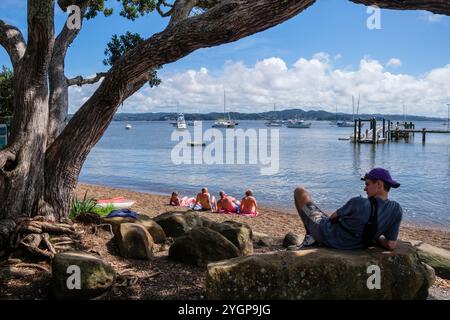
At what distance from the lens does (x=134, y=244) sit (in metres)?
6.41

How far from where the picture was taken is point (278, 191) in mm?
24047

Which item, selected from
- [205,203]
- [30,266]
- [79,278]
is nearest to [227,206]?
[205,203]

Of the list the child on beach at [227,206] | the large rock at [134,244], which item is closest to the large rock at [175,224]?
the large rock at [134,244]

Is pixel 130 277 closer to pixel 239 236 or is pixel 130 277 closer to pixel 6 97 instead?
pixel 239 236

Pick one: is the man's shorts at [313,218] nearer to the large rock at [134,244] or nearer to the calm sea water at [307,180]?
the large rock at [134,244]

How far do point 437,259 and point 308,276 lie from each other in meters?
3.26

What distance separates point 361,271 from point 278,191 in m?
19.6

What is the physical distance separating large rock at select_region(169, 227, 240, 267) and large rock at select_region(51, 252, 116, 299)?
1424 mm

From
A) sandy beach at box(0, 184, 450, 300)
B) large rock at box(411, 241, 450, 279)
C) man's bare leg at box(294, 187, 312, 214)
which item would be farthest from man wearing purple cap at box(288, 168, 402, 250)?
large rock at box(411, 241, 450, 279)

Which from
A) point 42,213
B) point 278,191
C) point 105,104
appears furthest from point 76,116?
point 278,191

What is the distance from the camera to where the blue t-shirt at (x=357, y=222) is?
14.8ft

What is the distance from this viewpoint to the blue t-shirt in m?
4.50

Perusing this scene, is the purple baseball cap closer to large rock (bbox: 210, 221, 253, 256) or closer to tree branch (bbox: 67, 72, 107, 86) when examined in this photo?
large rock (bbox: 210, 221, 253, 256)
